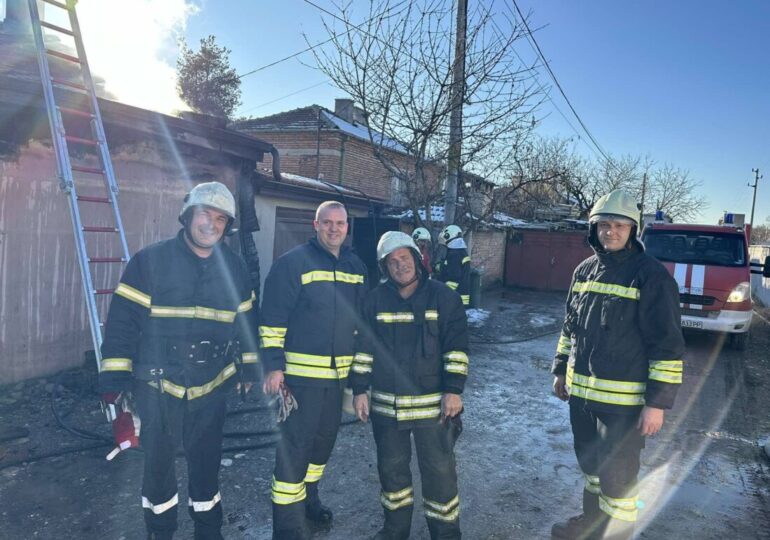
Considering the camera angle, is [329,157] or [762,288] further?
[329,157]

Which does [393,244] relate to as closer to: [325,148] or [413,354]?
[413,354]

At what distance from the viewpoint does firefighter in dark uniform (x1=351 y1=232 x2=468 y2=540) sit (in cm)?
261

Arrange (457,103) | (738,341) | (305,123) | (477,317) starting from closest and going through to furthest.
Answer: (457,103) < (738,341) < (477,317) < (305,123)

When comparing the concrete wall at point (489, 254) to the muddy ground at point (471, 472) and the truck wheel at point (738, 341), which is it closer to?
the truck wheel at point (738, 341)

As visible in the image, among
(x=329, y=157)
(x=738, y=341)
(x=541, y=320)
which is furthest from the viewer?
(x=329, y=157)

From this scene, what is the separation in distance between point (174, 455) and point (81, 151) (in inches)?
149

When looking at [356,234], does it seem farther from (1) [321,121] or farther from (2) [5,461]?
(1) [321,121]

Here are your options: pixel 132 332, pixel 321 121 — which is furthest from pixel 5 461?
pixel 321 121

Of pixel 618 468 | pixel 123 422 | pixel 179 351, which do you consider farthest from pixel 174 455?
pixel 618 468

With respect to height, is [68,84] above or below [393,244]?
above

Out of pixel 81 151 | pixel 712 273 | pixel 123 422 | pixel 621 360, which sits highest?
pixel 81 151

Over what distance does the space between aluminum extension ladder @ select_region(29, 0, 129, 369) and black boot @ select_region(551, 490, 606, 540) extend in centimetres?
320

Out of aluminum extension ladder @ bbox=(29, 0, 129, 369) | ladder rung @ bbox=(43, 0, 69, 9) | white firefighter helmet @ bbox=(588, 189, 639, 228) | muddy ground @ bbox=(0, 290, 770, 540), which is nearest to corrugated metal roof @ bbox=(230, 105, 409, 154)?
aluminum extension ladder @ bbox=(29, 0, 129, 369)

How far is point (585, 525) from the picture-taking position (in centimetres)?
285
